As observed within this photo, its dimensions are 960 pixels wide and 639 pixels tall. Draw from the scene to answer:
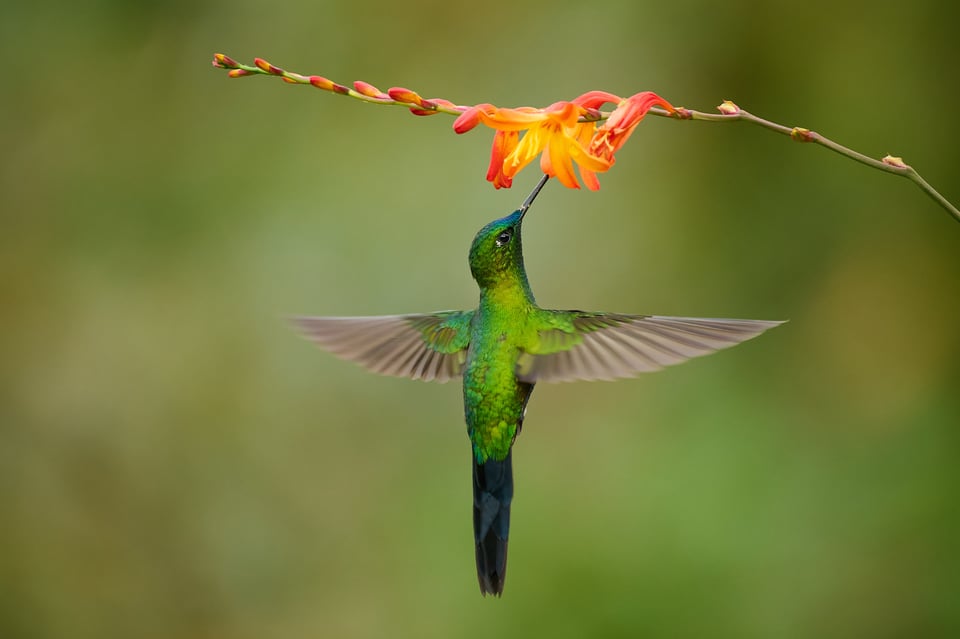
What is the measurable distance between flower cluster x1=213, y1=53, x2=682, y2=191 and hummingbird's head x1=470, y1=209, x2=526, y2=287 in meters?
0.20

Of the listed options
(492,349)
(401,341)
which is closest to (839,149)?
(492,349)

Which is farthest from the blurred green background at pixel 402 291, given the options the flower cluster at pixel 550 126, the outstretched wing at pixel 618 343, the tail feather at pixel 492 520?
the flower cluster at pixel 550 126

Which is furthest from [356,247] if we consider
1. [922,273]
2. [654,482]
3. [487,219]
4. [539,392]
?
[922,273]

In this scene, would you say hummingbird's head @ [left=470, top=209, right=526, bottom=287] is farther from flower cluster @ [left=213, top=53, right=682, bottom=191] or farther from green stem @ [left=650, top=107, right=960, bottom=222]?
green stem @ [left=650, top=107, right=960, bottom=222]

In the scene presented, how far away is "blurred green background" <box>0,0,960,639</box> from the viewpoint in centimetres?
390

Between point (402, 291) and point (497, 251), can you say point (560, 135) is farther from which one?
point (402, 291)

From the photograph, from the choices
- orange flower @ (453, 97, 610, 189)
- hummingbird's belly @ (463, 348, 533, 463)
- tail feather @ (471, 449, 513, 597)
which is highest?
orange flower @ (453, 97, 610, 189)

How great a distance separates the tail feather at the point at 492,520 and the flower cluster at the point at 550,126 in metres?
0.71

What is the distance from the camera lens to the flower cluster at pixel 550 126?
167 cm

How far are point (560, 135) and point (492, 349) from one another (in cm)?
56

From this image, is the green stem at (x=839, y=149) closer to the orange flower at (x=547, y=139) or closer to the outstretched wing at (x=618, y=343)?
the orange flower at (x=547, y=139)

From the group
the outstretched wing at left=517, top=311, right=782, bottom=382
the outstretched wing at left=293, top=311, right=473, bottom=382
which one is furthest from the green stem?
the outstretched wing at left=293, top=311, right=473, bottom=382

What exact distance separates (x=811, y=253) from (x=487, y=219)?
1.41m

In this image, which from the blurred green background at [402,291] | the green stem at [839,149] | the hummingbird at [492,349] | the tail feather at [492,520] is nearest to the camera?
the green stem at [839,149]
